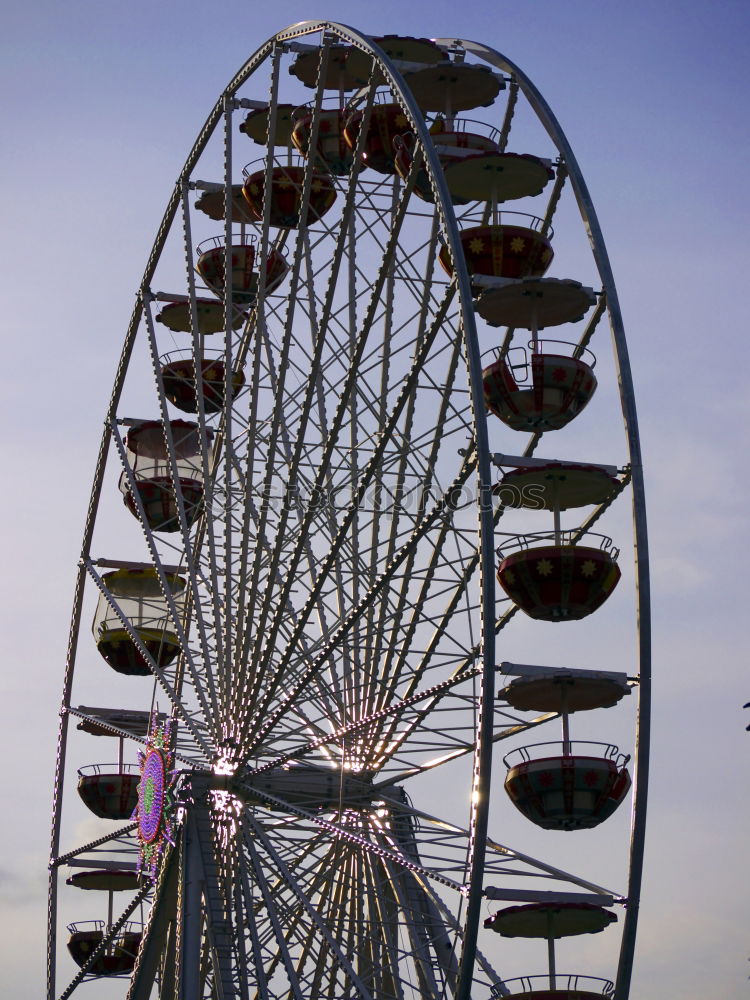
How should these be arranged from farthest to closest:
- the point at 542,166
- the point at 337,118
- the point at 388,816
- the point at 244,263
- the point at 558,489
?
the point at 244,263 → the point at 337,118 → the point at 388,816 → the point at 542,166 → the point at 558,489

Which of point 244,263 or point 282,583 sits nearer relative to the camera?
point 282,583

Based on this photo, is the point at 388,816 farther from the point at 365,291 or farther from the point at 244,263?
the point at 244,263

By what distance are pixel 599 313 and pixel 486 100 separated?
321 cm

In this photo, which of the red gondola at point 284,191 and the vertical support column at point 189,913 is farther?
the red gondola at point 284,191

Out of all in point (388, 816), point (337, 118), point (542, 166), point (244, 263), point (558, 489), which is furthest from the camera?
point (244, 263)

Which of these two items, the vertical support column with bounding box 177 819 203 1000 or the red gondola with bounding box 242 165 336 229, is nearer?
the vertical support column with bounding box 177 819 203 1000

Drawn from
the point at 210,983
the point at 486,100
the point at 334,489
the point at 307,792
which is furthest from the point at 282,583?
the point at 486,100

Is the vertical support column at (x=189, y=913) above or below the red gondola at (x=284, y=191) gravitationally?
below

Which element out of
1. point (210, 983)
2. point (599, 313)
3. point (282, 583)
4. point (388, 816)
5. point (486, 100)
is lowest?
point (210, 983)

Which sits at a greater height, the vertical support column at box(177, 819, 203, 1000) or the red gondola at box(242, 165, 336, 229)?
the red gondola at box(242, 165, 336, 229)

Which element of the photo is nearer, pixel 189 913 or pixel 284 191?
pixel 189 913

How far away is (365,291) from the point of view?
2252 cm

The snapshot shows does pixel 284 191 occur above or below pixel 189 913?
above

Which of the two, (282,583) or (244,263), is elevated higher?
(244,263)
